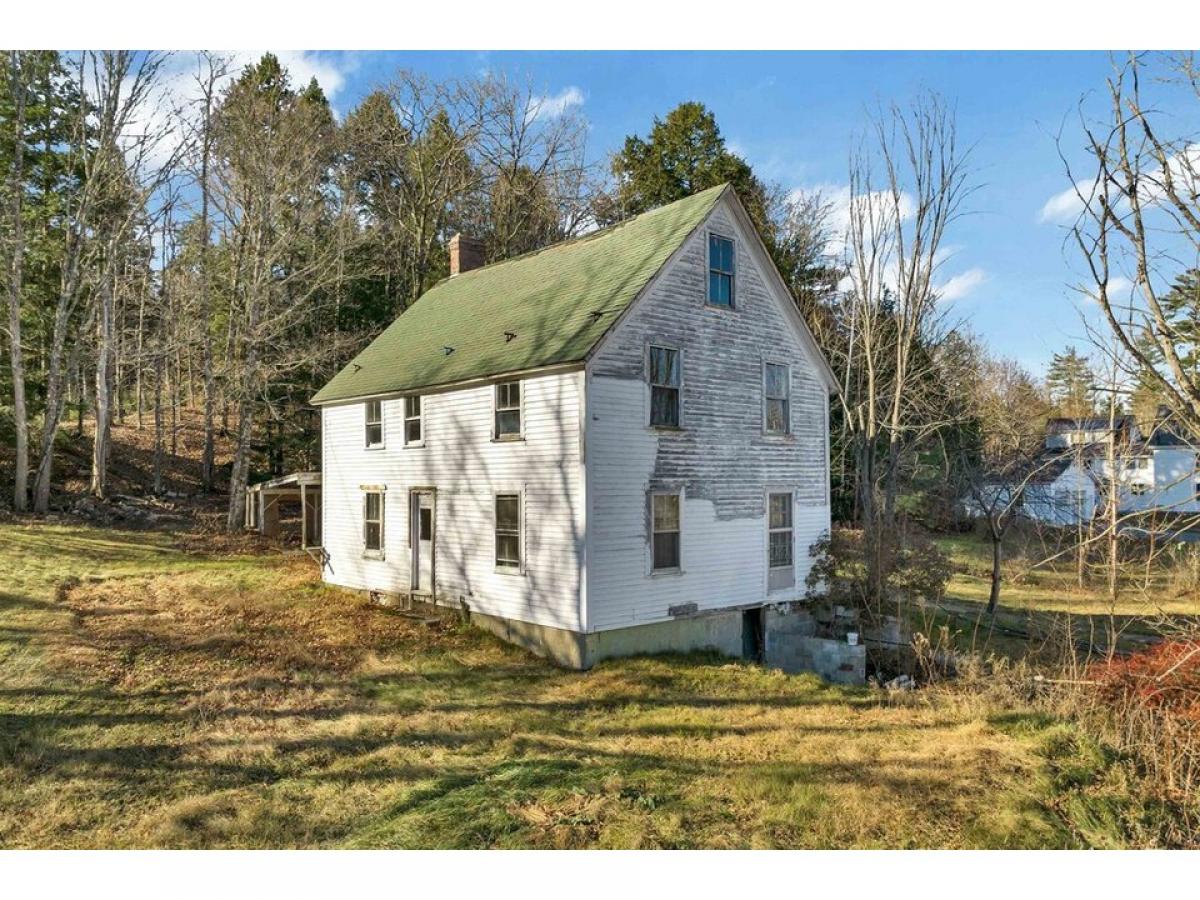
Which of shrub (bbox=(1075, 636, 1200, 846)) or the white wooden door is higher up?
the white wooden door

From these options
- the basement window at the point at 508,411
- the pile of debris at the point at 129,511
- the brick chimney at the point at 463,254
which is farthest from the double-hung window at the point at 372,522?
the pile of debris at the point at 129,511

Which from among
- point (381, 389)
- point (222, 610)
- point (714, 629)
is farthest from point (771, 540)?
point (222, 610)

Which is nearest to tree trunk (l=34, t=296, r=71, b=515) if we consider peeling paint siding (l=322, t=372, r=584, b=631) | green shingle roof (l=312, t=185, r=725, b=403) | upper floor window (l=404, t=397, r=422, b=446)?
green shingle roof (l=312, t=185, r=725, b=403)

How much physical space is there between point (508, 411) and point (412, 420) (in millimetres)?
3508

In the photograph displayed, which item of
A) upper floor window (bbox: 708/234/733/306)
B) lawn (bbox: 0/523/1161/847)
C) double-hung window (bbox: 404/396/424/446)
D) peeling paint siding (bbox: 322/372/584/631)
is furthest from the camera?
double-hung window (bbox: 404/396/424/446)

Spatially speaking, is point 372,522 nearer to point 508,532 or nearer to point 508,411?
point 508,532

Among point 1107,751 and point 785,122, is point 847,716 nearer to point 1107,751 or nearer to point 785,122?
point 1107,751

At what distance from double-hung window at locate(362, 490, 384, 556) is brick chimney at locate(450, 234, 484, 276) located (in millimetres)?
8207

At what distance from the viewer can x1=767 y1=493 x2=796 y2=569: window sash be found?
16141 millimetres

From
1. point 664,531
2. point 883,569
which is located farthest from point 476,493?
point 883,569

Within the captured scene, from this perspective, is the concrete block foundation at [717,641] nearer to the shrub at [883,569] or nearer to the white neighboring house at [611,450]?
the white neighboring house at [611,450]

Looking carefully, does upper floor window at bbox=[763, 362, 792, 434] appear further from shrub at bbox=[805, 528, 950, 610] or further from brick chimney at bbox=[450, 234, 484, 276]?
brick chimney at bbox=[450, 234, 484, 276]

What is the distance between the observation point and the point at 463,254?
23.1 m

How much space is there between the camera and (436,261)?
3444 centimetres
